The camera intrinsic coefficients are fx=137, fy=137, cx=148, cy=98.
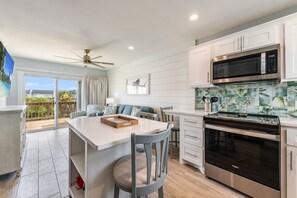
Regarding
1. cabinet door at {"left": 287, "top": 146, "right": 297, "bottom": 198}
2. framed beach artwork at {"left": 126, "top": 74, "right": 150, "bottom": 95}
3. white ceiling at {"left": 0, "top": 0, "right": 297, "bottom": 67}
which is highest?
white ceiling at {"left": 0, "top": 0, "right": 297, "bottom": 67}

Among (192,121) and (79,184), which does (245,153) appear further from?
(79,184)

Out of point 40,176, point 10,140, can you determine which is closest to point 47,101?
point 10,140

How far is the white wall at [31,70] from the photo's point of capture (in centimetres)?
444

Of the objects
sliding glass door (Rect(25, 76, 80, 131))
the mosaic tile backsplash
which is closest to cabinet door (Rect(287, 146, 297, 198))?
the mosaic tile backsplash

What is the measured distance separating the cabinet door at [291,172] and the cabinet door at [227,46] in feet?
4.87

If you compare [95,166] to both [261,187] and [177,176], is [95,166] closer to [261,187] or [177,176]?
[177,176]

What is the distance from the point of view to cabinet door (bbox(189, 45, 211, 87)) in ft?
8.18

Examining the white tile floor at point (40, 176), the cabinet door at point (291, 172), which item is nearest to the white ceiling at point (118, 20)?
the cabinet door at point (291, 172)

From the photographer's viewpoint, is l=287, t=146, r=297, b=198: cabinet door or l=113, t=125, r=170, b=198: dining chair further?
l=287, t=146, r=297, b=198: cabinet door

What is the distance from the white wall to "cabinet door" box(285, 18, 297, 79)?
607cm

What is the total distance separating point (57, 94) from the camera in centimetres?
524

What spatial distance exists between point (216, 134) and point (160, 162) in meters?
1.31

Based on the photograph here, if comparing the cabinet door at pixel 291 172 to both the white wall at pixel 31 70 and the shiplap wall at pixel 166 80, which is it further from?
the white wall at pixel 31 70

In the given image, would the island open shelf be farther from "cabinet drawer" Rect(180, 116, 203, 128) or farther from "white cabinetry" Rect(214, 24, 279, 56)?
"white cabinetry" Rect(214, 24, 279, 56)
